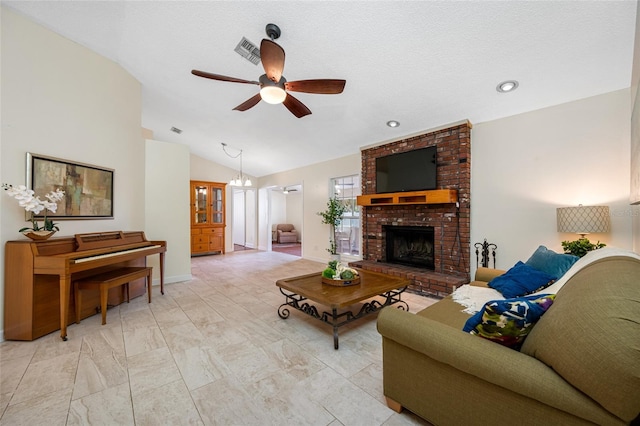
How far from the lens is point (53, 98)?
2.60m

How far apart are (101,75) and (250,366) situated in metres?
3.82

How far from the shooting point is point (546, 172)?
3047 mm

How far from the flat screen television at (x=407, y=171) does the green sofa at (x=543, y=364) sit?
8.97ft

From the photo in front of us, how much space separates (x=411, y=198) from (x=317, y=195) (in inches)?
106

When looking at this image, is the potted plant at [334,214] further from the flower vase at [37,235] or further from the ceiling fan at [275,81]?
the flower vase at [37,235]

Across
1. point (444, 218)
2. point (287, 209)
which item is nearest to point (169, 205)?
point (444, 218)

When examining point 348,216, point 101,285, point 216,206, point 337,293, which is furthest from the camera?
point 216,206

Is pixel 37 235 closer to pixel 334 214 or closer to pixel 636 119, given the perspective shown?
pixel 334 214

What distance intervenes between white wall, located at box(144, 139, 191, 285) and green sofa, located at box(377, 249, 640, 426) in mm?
3957

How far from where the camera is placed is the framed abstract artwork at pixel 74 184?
8.06ft

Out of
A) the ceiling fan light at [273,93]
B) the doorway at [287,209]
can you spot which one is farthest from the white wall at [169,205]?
the doorway at [287,209]

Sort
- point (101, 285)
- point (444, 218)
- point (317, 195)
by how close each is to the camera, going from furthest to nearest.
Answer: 1. point (317, 195)
2. point (444, 218)
3. point (101, 285)

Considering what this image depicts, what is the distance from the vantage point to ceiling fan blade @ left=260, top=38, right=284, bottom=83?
185 cm

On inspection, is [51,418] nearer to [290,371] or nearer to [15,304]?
[290,371]
